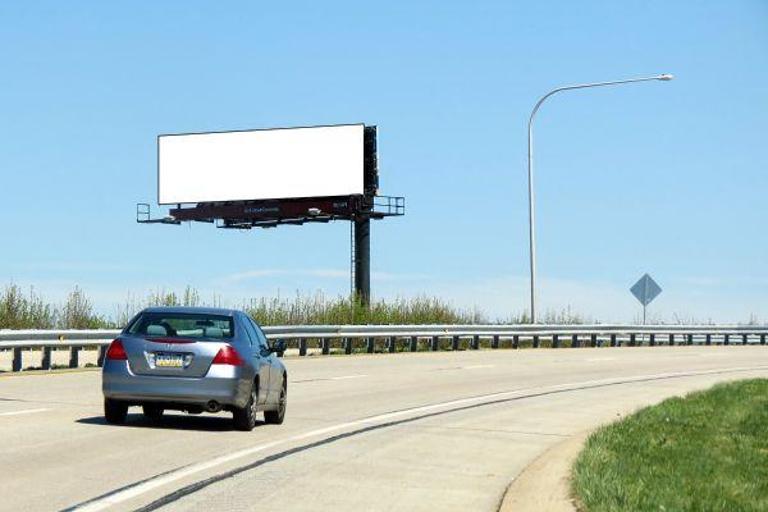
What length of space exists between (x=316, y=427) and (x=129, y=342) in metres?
2.46

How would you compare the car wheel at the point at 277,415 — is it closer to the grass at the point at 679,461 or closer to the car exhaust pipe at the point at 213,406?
the car exhaust pipe at the point at 213,406

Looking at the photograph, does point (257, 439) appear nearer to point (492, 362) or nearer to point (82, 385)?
point (82, 385)

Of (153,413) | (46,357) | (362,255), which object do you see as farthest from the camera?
(362,255)

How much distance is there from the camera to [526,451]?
16.0 m

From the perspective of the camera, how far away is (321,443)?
625 inches

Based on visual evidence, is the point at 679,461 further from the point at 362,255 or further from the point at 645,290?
the point at 362,255

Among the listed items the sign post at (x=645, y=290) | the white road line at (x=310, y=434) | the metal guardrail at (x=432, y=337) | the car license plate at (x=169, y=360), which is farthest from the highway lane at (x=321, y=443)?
the sign post at (x=645, y=290)

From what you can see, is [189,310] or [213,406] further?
[189,310]

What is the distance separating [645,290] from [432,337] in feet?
43.3

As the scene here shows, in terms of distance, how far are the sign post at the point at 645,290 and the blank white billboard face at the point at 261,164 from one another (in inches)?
775

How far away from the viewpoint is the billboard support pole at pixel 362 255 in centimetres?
7331

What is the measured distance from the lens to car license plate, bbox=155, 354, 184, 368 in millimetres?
17016

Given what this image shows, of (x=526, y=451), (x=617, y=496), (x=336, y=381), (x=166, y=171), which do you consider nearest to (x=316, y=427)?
(x=526, y=451)

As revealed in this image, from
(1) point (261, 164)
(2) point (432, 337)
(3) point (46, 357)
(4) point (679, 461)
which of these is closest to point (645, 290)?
(2) point (432, 337)
